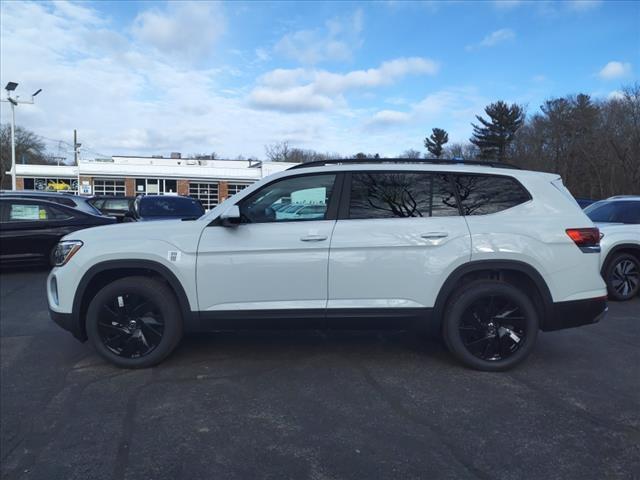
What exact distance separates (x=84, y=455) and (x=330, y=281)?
216 cm

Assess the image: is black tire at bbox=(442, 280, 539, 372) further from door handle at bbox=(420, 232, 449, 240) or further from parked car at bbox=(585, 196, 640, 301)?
parked car at bbox=(585, 196, 640, 301)

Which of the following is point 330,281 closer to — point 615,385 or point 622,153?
point 615,385

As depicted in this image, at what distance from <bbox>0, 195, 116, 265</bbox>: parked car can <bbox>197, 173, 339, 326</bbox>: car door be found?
7303mm

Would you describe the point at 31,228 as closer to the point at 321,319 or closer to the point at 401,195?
the point at 321,319

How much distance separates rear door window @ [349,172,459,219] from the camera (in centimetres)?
438

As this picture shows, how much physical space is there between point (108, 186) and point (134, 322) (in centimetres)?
4355

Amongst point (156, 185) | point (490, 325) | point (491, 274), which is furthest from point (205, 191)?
point (490, 325)

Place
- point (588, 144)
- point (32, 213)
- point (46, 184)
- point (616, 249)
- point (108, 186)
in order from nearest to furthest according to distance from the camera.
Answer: point (616, 249) < point (32, 213) < point (588, 144) < point (108, 186) < point (46, 184)

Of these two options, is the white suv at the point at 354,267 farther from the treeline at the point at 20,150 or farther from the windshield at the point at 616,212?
the treeline at the point at 20,150

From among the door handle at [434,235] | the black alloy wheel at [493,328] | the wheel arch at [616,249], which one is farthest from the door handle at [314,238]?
the wheel arch at [616,249]

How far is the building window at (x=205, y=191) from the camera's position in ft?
145

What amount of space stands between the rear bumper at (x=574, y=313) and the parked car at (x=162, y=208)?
870cm

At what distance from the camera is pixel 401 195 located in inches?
175

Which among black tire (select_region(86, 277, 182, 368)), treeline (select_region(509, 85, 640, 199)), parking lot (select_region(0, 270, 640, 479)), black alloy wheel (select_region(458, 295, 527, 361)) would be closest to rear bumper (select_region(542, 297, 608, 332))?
black alloy wheel (select_region(458, 295, 527, 361))
